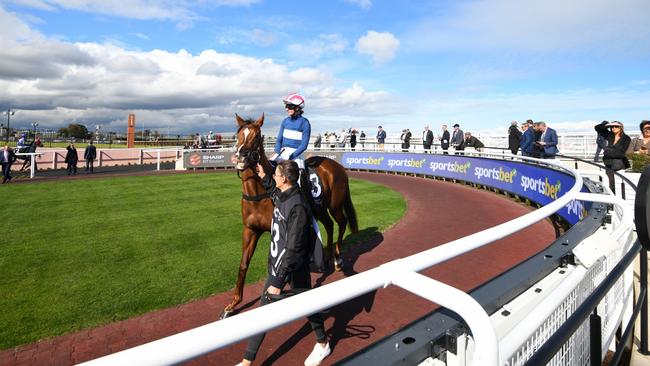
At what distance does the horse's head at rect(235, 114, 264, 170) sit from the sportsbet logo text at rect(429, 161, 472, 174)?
46.0 feet

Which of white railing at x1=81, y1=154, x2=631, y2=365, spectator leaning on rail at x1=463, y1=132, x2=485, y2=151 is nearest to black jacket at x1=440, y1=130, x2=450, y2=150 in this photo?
spectator leaning on rail at x1=463, y1=132, x2=485, y2=151

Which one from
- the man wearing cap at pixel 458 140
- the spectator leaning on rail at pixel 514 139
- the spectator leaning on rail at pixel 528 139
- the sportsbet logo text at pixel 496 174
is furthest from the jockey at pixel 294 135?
the man wearing cap at pixel 458 140

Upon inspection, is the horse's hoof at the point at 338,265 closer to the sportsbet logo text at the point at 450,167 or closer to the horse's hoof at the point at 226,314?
the horse's hoof at the point at 226,314

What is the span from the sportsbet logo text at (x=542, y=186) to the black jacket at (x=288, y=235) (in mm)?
7433

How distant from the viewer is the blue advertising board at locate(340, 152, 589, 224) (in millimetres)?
8332

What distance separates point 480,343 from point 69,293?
20.1 ft

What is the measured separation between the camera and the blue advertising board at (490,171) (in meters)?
8.33

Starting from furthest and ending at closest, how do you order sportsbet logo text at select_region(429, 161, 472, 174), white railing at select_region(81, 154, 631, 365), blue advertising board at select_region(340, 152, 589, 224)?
1. sportsbet logo text at select_region(429, 161, 472, 174)
2. blue advertising board at select_region(340, 152, 589, 224)
3. white railing at select_region(81, 154, 631, 365)

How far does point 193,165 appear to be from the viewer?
87.6 ft

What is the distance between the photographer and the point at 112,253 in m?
7.34

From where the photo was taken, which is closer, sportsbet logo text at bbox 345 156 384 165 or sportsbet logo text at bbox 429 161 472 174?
sportsbet logo text at bbox 429 161 472 174

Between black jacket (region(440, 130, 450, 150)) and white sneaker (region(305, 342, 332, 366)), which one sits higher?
black jacket (region(440, 130, 450, 150))

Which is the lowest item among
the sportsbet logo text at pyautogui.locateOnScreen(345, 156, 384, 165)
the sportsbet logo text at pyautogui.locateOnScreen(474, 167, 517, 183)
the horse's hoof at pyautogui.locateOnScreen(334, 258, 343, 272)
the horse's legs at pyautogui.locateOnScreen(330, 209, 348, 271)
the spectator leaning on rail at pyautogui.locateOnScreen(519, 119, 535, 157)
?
the horse's hoof at pyautogui.locateOnScreen(334, 258, 343, 272)

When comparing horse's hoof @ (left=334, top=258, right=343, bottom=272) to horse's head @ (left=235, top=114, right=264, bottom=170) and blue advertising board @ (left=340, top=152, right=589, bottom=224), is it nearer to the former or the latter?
horse's head @ (left=235, top=114, right=264, bottom=170)
